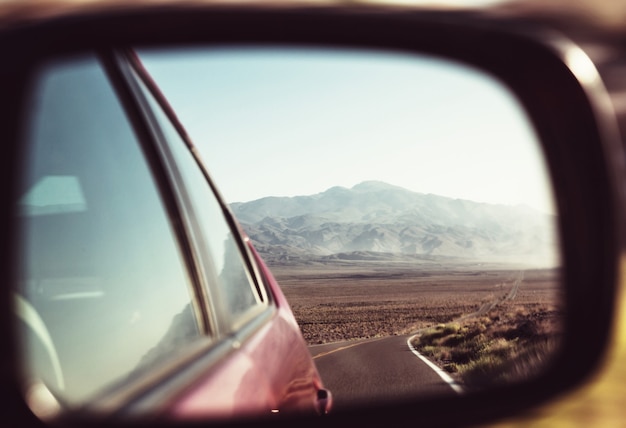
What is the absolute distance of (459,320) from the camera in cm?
4275

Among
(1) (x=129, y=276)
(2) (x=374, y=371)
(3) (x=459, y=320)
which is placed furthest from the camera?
(3) (x=459, y=320)

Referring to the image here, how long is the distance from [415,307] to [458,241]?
14076 cm

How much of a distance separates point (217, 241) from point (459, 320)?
41.6 meters

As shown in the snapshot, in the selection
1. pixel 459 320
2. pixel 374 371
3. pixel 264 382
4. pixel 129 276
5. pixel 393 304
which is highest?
pixel 129 276

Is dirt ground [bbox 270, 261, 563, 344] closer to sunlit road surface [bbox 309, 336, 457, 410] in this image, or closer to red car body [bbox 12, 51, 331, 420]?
red car body [bbox 12, 51, 331, 420]

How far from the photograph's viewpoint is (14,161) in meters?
1.35

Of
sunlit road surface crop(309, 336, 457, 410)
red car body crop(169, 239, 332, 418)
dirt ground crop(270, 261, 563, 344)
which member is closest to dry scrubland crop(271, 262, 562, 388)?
dirt ground crop(270, 261, 563, 344)

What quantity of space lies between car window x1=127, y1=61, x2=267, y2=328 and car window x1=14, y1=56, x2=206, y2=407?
176 millimetres

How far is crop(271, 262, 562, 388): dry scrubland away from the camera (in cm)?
388

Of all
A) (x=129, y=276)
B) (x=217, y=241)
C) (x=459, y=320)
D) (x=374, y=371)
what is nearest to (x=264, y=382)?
(x=129, y=276)

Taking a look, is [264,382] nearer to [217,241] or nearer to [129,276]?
[129,276]

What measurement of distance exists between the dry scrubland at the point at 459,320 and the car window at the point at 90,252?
0.92 metres

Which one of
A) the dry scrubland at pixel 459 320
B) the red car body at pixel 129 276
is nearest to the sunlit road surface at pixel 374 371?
the dry scrubland at pixel 459 320

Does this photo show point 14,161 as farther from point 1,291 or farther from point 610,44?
point 610,44
